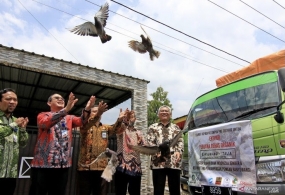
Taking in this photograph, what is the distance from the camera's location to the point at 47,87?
9008 millimetres

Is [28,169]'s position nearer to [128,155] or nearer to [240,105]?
[128,155]

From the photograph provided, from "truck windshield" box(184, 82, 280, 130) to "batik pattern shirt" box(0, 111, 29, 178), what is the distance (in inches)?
90.8

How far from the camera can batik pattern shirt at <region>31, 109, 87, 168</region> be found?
8.59 ft

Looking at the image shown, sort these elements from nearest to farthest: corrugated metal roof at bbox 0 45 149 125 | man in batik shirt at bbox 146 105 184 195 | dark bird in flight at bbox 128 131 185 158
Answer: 1. dark bird in flight at bbox 128 131 185 158
2. man in batik shirt at bbox 146 105 184 195
3. corrugated metal roof at bbox 0 45 149 125

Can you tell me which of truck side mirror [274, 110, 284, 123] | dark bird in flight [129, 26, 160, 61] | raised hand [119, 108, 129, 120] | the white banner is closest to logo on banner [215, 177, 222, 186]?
the white banner

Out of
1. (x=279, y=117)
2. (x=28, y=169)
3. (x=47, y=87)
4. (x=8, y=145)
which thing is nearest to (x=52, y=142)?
(x=8, y=145)

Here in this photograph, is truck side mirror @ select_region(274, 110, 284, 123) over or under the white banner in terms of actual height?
over

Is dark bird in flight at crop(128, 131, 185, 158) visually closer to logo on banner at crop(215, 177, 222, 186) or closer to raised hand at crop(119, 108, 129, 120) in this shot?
raised hand at crop(119, 108, 129, 120)

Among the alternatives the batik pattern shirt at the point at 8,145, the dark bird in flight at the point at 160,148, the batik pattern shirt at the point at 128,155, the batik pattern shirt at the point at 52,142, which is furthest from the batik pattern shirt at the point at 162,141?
the batik pattern shirt at the point at 8,145

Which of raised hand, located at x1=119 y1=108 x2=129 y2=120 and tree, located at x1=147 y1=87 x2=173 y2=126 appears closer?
raised hand, located at x1=119 y1=108 x2=129 y2=120

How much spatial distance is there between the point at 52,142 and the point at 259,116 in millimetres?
2285

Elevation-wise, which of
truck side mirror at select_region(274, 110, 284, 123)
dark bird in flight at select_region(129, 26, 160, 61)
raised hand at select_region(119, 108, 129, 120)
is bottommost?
truck side mirror at select_region(274, 110, 284, 123)

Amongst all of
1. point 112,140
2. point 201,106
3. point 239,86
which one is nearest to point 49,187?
point 201,106

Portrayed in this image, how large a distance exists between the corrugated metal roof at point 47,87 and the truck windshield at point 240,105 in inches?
186
